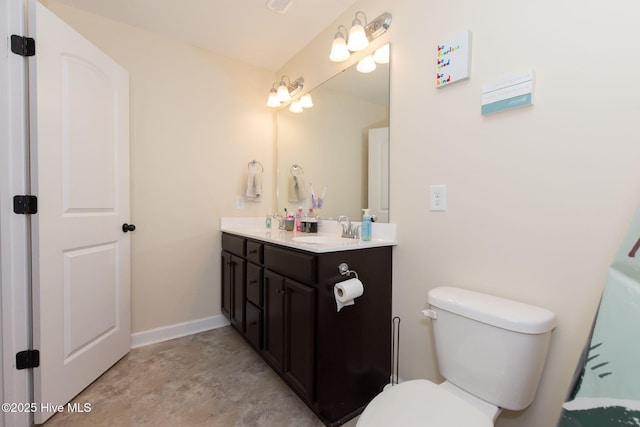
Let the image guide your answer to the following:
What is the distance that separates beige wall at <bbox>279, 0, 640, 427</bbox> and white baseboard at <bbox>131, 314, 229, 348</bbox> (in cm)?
164

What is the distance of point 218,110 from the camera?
2.33 m

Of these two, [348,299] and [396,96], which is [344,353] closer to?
[348,299]

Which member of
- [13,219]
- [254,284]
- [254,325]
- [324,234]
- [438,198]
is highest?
[438,198]

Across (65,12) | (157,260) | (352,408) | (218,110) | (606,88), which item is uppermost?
(65,12)

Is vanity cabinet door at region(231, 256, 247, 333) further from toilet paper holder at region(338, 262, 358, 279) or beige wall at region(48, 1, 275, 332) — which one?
toilet paper holder at region(338, 262, 358, 279)

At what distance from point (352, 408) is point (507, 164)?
51.6 inches

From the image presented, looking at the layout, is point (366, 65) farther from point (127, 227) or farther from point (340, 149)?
point (127, 227)

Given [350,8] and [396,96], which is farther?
[350,8]

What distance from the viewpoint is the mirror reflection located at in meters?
1.60

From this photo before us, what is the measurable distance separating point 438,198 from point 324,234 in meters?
0.90

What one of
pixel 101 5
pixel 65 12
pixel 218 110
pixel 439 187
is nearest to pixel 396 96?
pixel 439 187

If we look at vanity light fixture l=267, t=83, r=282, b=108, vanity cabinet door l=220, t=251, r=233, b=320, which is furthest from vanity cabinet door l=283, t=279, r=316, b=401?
vanity light fixture l=267, t=83, r=282, b=108

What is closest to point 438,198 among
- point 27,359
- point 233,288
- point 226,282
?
point 233,288

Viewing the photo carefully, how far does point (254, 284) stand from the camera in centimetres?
172
